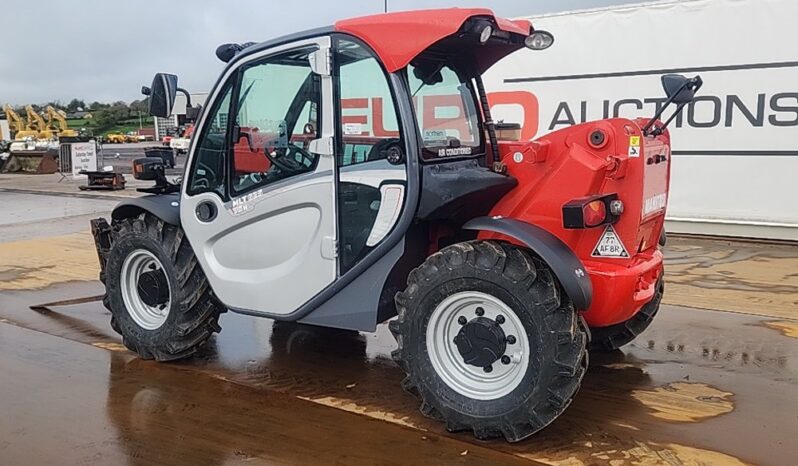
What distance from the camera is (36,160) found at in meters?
Result: 25.4

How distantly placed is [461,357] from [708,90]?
736 centimetres

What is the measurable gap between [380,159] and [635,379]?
2114 mm

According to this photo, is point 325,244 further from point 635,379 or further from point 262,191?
point 635,379

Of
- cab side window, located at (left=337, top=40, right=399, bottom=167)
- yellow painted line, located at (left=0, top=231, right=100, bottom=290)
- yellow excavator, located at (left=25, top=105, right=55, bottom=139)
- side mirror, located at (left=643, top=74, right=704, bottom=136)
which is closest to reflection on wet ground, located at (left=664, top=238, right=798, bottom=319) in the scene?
side mirror, located at (left=643, top=74, right=704, bottom=136)

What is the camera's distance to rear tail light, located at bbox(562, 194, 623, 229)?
3.58 m

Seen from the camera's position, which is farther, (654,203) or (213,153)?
(213,153)

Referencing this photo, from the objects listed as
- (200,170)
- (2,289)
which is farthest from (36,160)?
(200,170)

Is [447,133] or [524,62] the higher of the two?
[524,62]

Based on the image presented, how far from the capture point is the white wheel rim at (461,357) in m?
3.65

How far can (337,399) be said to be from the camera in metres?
4.33

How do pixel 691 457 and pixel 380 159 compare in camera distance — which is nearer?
pixel 691 457

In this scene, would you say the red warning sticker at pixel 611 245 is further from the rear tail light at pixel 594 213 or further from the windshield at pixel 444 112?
the windshield at pixel 444 112

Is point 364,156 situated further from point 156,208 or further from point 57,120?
point 57,120

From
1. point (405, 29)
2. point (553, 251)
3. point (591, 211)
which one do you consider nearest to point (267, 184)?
point (405, 29)
